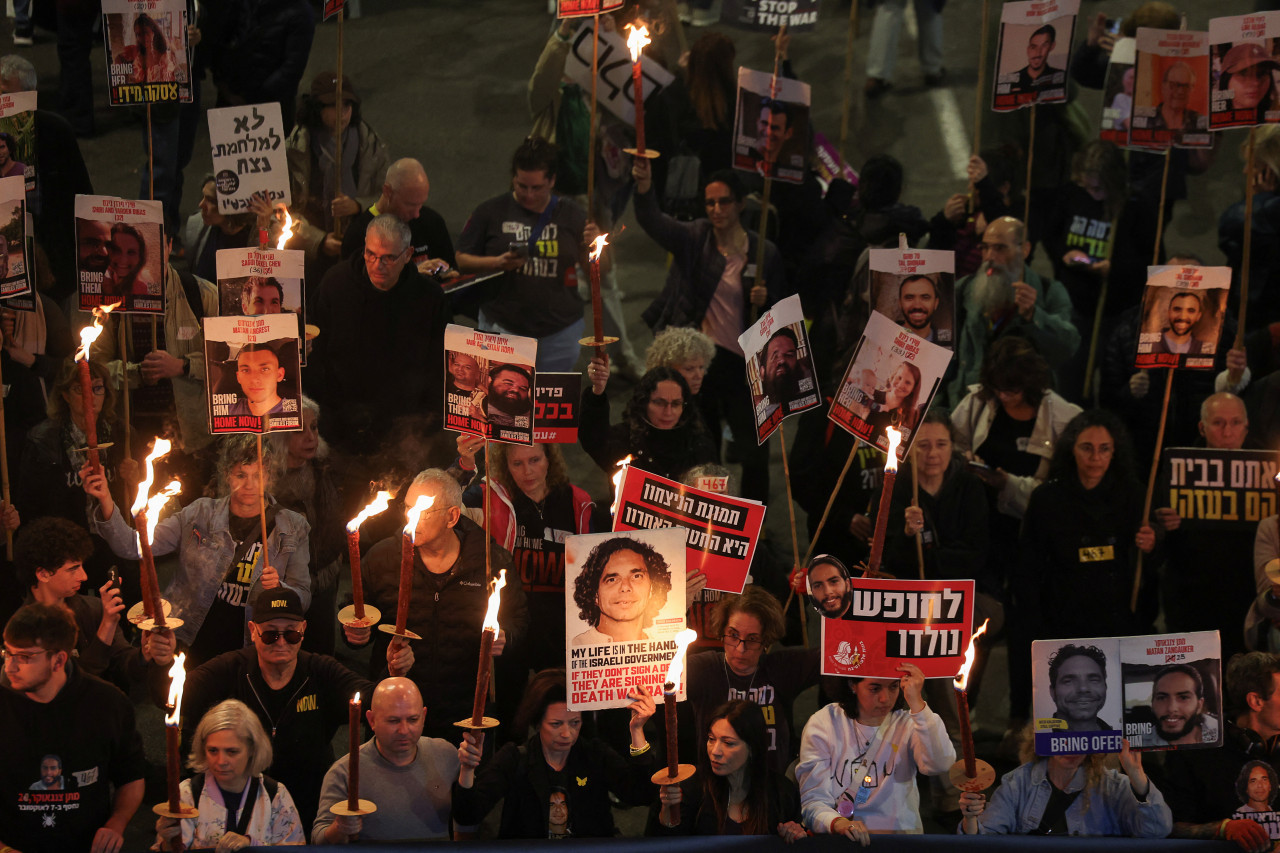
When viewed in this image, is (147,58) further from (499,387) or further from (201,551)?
(499,387)

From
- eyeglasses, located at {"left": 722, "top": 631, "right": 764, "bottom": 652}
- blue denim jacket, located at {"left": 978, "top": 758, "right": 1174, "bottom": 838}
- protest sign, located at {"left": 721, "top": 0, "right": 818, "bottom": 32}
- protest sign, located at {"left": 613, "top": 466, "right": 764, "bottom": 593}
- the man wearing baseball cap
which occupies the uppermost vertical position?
protest sign, located at {"left": 721, "top": 0, "right": 818, "bottom": 32}

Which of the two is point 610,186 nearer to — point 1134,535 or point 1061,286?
point 1061,286

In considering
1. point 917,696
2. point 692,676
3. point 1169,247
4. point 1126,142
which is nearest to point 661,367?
point 692,676

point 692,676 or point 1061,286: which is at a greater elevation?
point 1061,286

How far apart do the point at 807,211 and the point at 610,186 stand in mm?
1122

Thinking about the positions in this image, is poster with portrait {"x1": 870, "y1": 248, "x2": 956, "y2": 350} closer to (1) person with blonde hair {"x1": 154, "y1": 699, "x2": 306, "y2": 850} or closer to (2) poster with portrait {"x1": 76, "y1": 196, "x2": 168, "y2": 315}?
(2) poster with portrait {"x1": 76, "y1": 196, "x2": 168, "y2": 315}

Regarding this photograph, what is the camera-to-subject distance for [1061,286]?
324 inches

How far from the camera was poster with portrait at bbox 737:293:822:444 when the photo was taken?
650 cm

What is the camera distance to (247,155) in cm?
787

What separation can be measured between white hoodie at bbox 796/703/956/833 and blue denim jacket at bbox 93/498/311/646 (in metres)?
2.17

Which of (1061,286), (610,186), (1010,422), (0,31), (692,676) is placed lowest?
(692,676)

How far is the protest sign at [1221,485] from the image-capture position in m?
6.56

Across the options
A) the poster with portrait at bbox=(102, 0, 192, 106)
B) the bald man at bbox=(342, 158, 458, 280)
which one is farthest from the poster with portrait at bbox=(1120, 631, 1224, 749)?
the poster with portrait at bbox=(102, 0, 192, 106)

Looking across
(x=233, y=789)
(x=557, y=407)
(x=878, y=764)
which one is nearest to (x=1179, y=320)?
(x=878, y=764)
